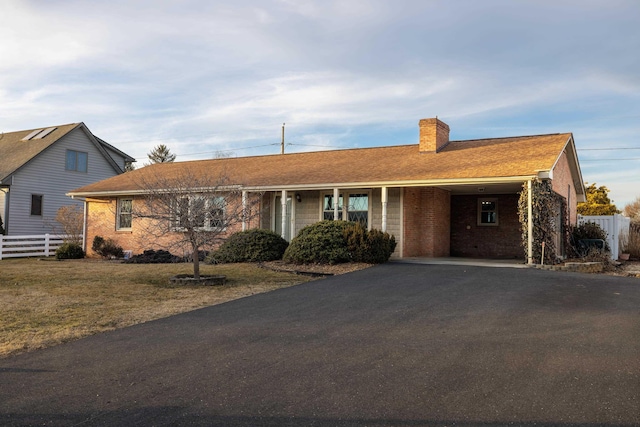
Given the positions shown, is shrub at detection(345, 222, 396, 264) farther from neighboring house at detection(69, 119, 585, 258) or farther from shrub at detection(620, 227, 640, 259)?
shrub at detection(620, 227, 640, 259)

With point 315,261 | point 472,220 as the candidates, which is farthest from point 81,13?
point 472,220

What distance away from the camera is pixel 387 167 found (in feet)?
58.4

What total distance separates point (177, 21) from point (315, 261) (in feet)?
24.5

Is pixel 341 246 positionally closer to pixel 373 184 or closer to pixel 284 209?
pixel 373 184

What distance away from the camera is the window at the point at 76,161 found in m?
27.9

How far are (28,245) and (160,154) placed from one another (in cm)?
4307

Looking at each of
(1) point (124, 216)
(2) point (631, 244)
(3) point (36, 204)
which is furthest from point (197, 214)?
(3) point (36, 204)

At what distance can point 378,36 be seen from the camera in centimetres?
1477

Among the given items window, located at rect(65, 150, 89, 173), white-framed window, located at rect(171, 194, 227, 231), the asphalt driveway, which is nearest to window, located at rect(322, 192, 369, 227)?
white-framed window, located at rect(171, 194, 227, 231)

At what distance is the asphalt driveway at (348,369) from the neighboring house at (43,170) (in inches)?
849

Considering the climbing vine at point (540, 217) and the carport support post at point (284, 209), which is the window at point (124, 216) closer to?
the carport support post at point (284, 209)

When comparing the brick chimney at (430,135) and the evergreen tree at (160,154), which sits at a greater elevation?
the evergreen tree at (160,154)

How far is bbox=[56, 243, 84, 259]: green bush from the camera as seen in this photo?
2078 cm

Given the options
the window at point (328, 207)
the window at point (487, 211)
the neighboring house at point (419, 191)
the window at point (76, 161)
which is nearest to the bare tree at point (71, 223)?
the neighboring house at point (419, 191)
